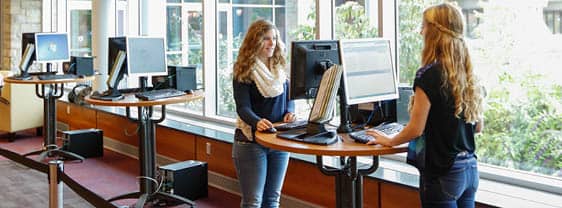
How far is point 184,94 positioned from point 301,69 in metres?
1.69

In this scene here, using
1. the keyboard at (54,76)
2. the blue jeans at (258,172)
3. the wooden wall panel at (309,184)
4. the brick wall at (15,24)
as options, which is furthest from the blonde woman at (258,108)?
the brick wall at (15,24)

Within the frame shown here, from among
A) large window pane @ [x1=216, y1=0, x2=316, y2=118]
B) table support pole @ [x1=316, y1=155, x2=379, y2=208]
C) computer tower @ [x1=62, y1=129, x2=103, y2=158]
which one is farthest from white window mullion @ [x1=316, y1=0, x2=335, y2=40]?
computer tower @ [x1=62, y1=129, x2=103, y2=158]

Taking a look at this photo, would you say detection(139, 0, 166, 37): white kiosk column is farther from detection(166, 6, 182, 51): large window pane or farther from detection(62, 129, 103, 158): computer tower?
detection(62, 129, 103, 158): computer tower

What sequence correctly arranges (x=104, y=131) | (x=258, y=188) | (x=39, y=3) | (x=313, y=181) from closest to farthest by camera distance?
(x=258, y=188) < (x=313, y=181) < (x=104, y=131) < (x=39, y=3)

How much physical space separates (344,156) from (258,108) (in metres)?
0.83

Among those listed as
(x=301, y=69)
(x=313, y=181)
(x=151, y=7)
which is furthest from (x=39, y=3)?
(x=301, y=69)

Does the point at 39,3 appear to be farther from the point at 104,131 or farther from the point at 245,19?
the point at 245,19

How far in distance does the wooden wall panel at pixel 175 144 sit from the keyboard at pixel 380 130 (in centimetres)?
283

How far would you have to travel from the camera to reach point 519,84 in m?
3.18

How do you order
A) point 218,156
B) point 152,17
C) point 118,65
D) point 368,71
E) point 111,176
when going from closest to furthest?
point 368,71
point 118,65
point 218,156
point 111,176
point 152,17

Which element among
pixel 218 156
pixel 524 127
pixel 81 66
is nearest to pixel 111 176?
pixel 218 156

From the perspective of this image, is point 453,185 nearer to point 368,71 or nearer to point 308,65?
point 368,71

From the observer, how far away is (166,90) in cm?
410

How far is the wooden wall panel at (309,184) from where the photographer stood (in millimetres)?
3740
